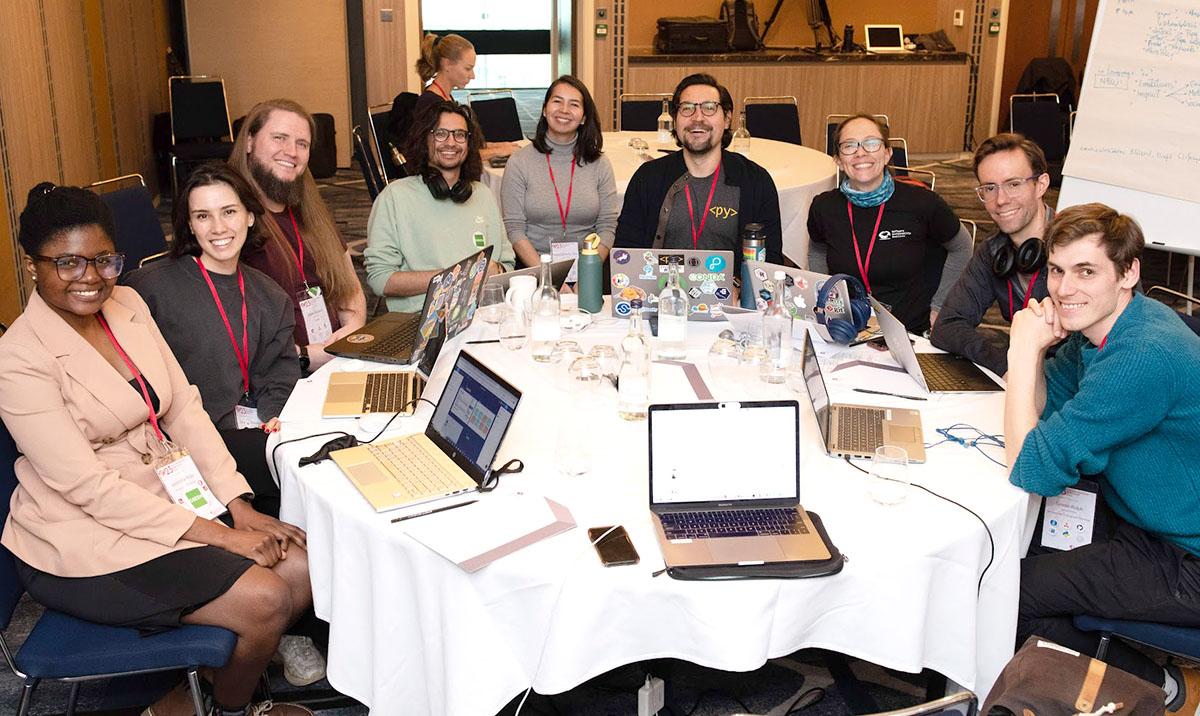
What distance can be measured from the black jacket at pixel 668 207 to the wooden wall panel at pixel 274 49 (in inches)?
274

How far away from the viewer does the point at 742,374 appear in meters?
3.23

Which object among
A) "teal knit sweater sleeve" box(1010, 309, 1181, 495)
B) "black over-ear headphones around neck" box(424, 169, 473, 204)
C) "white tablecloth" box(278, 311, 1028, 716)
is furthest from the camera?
"black over-ear headphones around neck" box(424, 169, 473, 204)

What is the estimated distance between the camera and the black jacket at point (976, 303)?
338cm

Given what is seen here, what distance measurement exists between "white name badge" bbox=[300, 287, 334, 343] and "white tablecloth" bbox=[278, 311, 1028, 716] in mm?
1197

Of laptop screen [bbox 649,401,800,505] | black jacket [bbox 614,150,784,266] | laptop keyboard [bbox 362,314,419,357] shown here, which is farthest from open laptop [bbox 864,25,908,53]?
laptop screen [bbox 649,401,800,505]

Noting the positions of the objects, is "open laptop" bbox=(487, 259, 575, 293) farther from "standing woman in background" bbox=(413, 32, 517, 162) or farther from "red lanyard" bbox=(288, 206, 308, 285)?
"standing woman in background" bbox=(413, 32, 517, 162)

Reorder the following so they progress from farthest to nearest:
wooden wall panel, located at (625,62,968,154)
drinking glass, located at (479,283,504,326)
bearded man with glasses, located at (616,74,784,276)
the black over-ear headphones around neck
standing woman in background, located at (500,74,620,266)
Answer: wooden wall panel, located at (625,62,968,154)
standing woman in background, located at (500,74,620,266)
bearded man with glasses, located at (616,74,784,276)
the black over-ear headphones around neck
drinking glass, located at (479,283,504,326)

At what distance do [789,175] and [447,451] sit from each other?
159 inches

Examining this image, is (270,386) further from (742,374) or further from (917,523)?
(917,523)

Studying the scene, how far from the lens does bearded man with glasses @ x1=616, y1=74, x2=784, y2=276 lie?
14.4 ft

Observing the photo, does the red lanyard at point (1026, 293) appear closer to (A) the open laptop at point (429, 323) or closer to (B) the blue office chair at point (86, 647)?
(A) the open laptop at point (429, 323)

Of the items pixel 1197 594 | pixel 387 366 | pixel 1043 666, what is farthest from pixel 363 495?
pixel 1197 594

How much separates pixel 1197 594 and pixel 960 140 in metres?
10.2

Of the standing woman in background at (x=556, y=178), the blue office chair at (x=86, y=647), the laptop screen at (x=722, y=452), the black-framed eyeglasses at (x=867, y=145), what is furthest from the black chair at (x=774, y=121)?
the blue office chair at (x=86, y=647)
